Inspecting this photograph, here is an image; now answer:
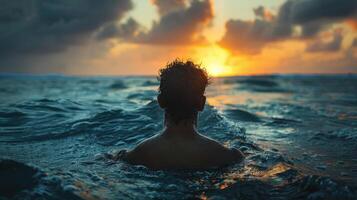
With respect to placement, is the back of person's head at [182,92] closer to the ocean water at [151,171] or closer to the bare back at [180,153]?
the bare back at [180,153]

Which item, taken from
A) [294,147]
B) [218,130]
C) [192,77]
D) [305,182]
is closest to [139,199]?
[192,77]

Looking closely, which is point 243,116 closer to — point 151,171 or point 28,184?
point 151,171

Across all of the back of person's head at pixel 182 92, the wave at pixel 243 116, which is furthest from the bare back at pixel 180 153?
the wave at pixel 243 116

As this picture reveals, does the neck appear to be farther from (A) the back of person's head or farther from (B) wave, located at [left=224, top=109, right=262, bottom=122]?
(B) wave, located at [left=224, top=109, right=262, bottom=122]

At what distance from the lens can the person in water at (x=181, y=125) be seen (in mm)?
4090

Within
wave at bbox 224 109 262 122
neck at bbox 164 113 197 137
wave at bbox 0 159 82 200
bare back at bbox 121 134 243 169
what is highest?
neck at bbox 164 113 197 137

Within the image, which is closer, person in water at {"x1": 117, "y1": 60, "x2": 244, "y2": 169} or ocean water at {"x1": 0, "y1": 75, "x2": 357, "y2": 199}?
ocean water at {"x1": 0, "y1": 75, "x2": 357, "y2": 199}

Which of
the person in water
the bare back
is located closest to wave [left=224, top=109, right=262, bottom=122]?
the bare back

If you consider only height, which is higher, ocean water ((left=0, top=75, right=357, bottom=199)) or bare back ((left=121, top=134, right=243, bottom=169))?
bare back ((left=121, top=134, right=243, bottom=169))

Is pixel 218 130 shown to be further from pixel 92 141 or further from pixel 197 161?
pixel 197 161

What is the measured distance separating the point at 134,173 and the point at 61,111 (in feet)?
23.2

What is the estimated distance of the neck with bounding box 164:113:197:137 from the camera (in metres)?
4.12

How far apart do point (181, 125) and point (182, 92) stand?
373mm

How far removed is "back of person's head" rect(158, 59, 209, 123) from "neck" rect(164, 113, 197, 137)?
38 millimetres
